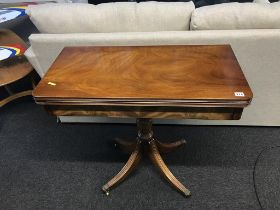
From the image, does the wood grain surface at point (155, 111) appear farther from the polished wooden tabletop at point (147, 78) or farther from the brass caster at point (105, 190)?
the brass caster at point (105, 190)

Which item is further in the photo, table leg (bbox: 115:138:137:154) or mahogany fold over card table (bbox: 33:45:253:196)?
table leg (bbox: 115:138:137:154)

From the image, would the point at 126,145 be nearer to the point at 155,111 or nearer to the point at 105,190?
the point at 105,190

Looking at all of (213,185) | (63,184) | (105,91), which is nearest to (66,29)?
(105,91)

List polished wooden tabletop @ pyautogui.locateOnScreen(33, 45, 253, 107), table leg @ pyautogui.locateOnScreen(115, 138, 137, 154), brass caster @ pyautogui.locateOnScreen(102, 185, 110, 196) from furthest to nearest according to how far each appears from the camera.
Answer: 1. table leg @ pyautogui.locateOnScreen(115, 138, 137, 154)
2. brass caster @ pyautogui.locateOnScreen(102, 185, 110, 196)
3. polished wooden tabletop @ pyautogui.locateOnScreen(33, 45, 253, 107)

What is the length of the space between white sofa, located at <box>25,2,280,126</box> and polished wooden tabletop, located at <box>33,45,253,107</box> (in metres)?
0.14

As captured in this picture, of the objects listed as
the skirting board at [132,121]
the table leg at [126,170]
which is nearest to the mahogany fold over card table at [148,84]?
the table leg at [126,170]

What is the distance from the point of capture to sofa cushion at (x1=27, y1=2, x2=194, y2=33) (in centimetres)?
130

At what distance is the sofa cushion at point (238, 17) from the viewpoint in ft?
4.02

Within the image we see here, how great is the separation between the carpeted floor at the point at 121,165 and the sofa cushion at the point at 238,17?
737 mm

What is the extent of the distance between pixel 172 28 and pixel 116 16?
32 cm

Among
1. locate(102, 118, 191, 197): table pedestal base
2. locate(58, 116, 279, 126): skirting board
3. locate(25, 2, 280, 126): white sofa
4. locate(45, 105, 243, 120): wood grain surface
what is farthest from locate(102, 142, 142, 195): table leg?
locate(25, 2, 280, 126): white sofa

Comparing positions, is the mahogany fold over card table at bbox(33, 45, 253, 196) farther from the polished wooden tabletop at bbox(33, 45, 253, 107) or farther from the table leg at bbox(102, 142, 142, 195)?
the table leg at bbox(102, 142, 142, 195)

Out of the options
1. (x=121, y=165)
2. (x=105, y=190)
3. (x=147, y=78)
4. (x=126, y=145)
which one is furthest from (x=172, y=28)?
(x=105, y=190)

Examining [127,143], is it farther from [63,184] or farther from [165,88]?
[165,88]
